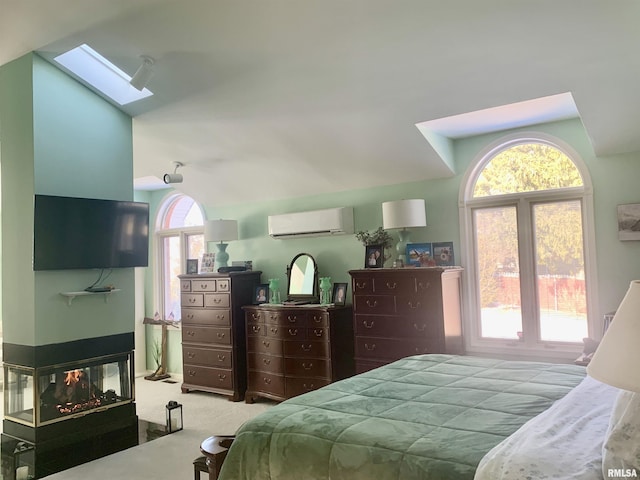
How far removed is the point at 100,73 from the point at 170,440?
120 inches

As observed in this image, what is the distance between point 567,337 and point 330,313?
203 centimetres

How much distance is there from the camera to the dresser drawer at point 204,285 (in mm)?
5594

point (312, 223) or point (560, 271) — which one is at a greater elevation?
point (312, 223)

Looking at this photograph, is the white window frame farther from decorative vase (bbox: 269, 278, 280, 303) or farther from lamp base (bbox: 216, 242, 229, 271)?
lamp base (bbox: 216, 242, 229, 271)

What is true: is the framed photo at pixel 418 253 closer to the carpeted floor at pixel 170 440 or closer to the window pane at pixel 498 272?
the window pane at pixel 498 272

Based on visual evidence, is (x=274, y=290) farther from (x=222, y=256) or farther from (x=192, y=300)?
(x=192, y=300)

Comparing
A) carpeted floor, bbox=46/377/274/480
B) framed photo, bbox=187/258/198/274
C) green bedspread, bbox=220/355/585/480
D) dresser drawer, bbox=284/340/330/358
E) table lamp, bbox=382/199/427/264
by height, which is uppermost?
table lamp, bbox=382/199/427/264

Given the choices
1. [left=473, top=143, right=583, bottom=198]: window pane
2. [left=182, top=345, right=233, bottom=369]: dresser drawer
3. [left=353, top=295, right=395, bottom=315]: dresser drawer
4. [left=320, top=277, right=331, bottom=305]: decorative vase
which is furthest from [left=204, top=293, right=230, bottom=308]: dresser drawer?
[left=473, top=143, right=583, bottom=198]: window pane

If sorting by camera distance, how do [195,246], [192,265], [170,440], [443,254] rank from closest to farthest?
1. [170,440]
2. [443,254]
3. [192,265]
4. [195,246]

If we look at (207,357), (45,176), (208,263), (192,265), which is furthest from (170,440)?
(192,265)

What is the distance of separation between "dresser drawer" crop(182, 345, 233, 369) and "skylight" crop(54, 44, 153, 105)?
8.98ft

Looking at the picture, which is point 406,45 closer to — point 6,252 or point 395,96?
point 395,96

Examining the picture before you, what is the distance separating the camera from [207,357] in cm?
561

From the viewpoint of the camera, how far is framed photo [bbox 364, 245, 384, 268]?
4785 millimetres
